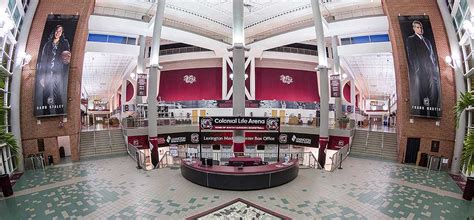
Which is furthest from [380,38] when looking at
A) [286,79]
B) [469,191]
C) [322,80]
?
[469,191]

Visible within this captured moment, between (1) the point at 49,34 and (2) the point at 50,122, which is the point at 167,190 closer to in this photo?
(2) the point at 50,122

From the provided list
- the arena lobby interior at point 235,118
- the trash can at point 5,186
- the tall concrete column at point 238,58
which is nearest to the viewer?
the arena lobby interior at point 235,118

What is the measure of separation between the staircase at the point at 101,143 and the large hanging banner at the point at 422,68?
18.6 meters

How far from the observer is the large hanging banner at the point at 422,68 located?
1270 centimetres

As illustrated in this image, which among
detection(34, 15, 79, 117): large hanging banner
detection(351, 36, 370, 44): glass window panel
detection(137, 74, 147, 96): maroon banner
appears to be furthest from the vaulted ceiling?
detection(137, 74, 147, 96): maroon banner

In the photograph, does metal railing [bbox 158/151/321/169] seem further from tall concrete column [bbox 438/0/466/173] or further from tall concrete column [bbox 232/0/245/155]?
tall concrete column [bbox 438/0/466/173]

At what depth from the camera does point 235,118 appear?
11.4 metres

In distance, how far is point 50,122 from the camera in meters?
13.2

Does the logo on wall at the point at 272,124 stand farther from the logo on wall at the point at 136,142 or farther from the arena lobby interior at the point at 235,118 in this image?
the logo on wall at the point at 136,142

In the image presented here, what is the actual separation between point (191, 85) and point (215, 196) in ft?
64.7

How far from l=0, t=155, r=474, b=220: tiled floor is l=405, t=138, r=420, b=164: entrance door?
246 cm

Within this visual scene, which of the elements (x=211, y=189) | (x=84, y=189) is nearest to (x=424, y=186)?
(x=211, y=189)

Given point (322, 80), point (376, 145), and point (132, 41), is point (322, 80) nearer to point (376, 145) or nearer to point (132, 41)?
point (376, 145)

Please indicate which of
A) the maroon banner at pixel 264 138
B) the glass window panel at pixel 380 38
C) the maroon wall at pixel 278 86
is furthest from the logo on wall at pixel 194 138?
the glass window panel at pixel 380 38
